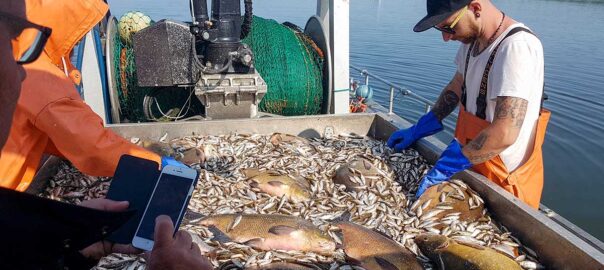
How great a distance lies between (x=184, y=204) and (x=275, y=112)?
4.51m

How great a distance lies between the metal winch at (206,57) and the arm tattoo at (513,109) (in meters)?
3.17

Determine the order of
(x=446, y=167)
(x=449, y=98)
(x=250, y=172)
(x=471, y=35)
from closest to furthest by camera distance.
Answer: (x=471, y=35), (x=446, y=167), (x=250, y=172), (x=449, y=98)

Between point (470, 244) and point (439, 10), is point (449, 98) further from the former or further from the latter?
point (470, 244)

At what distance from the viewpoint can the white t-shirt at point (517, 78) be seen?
11.4 ft

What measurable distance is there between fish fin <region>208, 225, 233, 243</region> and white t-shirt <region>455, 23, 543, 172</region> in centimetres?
245

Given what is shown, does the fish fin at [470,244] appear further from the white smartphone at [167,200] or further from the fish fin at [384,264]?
the white smartphone at [167,200]

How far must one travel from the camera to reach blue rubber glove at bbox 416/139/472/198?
4.08 m

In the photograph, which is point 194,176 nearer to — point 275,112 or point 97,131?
point 97,131

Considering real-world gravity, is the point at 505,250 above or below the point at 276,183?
below

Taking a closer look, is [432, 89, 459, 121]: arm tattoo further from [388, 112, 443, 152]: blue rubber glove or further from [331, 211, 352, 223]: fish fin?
[331, 211, 352, 223]: fish fin

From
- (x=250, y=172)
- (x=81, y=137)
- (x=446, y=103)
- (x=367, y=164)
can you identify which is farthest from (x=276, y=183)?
(x=446, y=103)

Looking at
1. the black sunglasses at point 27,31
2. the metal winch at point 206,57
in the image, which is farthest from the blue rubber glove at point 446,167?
the black sunglasses at point 27,31

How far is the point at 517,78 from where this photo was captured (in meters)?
3.47

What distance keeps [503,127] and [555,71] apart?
56.1 ft
